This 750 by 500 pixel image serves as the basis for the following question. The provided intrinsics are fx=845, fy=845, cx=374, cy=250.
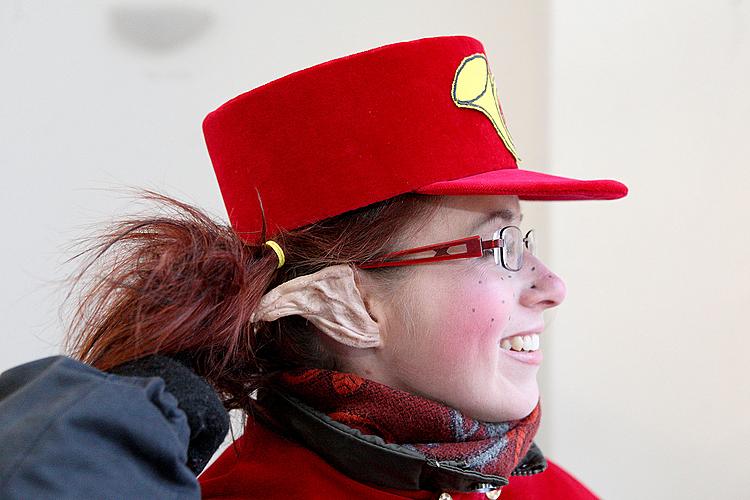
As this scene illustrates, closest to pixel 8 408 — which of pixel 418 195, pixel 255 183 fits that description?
pixel 255 183

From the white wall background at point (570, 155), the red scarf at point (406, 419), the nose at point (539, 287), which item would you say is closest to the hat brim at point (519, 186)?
the nose at point (539, 287)

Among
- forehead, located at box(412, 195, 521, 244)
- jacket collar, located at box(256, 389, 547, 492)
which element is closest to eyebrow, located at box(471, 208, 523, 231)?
forehead, located at box(412, 195, 521, 244)

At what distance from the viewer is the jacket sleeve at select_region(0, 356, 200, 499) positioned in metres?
0.71

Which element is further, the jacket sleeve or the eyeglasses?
the eyeglasses

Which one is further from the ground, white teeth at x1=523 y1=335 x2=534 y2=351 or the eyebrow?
the eyebrow

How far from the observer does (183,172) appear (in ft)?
5.25

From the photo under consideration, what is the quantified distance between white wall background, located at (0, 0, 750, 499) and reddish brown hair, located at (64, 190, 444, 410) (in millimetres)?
444

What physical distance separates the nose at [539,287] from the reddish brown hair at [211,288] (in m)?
0.16

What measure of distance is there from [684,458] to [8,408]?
4.43ft

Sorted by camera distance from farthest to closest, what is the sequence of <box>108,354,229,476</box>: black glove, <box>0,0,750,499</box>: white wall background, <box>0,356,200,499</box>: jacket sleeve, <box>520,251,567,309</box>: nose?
1. <box>0,0,750,499</box>: white wall background
2. <box>520,251,567,309</box>: nose
3. <box>108,354,229,476</box>: black glove
4. <box>0,356,200,499</box>: jacket sleeve

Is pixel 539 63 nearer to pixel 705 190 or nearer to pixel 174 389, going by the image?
pixel 705 190

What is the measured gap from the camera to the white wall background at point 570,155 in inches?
57.7

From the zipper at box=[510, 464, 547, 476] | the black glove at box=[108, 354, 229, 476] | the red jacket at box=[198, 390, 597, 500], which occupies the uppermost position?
the black glove at box=[108, 354, 229, 476]

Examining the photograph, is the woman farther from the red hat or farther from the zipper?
the zipper
